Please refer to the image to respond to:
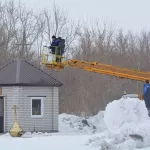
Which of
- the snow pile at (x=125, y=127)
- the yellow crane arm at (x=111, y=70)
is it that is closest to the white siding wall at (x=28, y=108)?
the yellow crane arm at (x=111, y=70)

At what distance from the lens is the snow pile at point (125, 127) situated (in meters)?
16.8

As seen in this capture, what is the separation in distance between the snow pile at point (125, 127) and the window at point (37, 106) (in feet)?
40.4

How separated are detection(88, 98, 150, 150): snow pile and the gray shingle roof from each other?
12.4m

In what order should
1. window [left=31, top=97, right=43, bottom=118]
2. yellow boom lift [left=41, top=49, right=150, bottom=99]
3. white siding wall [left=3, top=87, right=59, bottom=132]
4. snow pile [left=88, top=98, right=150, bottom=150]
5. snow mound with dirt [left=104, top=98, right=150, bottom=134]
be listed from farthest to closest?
window [left=31, top=97, right=43, bottom=118]
white siding wall [left=3, top=87, right=59, bottom=132]
yellow boom lift [left=41, top=49, right=150, bottom=99]
snow mound with dirt [left=104, top=98, right=150, bottom=134]
snow pile [left=88, top=98, right=150, bottom=150]

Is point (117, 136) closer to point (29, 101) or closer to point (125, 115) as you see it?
point (125, 115)

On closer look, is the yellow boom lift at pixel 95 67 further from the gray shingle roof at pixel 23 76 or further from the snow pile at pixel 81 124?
the snow pile at pixel 81 124

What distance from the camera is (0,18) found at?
6128 centimetres

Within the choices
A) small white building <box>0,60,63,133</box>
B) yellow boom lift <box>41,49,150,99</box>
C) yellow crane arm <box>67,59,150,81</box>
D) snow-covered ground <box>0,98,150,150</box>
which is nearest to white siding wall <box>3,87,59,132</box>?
small white building <box>0,60,63,133</box>

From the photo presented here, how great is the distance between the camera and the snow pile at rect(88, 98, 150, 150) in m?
16.8

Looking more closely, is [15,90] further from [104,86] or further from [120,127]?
[104,86]

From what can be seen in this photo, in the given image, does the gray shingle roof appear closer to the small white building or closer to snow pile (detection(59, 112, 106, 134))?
the small white building

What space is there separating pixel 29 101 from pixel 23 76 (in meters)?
1.72

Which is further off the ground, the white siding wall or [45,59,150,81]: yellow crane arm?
[45,59,150,81]: yellow crane arm

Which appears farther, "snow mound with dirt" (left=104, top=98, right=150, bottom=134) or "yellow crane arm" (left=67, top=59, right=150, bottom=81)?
"yellow crane arm" (left=67, top=59, right=150, bottom=81)
